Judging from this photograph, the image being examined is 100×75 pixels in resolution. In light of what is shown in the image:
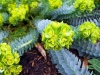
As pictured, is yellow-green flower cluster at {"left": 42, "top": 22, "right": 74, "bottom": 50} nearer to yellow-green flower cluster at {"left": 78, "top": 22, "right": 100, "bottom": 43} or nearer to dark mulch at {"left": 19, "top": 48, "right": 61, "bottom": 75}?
yellow-green flower cluster at {"left": 78, "top": 22, "right": 100, "bottom": 43}

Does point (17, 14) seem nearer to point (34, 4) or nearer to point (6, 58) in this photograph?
point (34, 4)

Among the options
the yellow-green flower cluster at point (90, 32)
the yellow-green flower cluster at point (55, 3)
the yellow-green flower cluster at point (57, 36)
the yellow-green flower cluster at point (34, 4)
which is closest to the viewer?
the yellow-green flower cluster at point (57, 36)

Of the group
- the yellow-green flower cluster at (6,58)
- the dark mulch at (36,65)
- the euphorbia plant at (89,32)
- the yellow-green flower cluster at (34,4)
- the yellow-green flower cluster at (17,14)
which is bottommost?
the dark mulch at (36,65)

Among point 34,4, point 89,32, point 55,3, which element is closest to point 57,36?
point 89,32

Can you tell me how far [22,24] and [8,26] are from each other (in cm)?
10

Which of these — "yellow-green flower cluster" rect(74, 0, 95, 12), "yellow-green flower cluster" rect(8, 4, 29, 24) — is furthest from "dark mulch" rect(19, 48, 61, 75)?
"yellow-green flower cluster" rect(74, 0, 95, 12)

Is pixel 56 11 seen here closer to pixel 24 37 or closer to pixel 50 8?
pixel 50 8

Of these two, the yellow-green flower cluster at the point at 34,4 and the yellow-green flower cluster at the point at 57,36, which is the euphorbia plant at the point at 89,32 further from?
the yellow-green flower cluster at the point at 34,4

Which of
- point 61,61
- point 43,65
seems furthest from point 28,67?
point 61,61

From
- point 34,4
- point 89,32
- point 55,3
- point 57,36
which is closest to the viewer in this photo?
point 57,36

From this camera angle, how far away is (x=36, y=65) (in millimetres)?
1741

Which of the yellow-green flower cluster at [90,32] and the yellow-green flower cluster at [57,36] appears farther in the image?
the yellow-green flower cluster at [90,32]

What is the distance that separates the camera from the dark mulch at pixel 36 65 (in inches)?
67.7

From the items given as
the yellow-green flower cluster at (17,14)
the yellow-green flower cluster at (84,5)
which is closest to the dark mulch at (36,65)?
the yellow-green flower cluster at (17,14)
